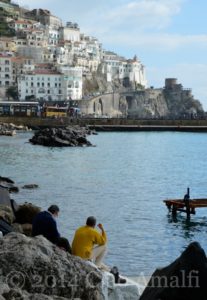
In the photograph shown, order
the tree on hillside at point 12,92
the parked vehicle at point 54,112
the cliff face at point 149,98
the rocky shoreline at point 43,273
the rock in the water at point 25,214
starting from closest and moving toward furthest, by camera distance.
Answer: the rocky shoreline at point 43,273
the rock in the water at point 25,214
the parked vehicle at point 54,112
the tree on hillside at point 12,92
the cliff face at point 149,98

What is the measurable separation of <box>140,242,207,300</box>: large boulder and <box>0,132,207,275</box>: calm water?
353 inches

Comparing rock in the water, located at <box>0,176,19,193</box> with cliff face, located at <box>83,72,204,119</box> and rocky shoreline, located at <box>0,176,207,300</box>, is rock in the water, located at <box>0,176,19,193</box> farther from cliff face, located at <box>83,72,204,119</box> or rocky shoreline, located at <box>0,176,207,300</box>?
Answer: cliff face, located at <box>83,72,204,119</box>

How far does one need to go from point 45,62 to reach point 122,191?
140m

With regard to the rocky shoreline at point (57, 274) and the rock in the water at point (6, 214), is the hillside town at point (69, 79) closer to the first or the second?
the rock in the water at point (6, 214)

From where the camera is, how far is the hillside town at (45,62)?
494 feet

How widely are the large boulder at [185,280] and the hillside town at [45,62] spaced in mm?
142827

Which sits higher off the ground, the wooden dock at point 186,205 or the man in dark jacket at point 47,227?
the man in dark jacket at point 47,227

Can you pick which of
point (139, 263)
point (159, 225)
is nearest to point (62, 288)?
point (139, 263)

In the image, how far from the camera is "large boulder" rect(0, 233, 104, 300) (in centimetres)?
680

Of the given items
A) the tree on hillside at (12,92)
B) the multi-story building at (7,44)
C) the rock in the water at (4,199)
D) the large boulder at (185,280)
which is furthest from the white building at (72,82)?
the large boulder at (185,280)

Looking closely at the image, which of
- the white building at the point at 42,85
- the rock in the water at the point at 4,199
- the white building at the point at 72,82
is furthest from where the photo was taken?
the white building at the point at 72,82

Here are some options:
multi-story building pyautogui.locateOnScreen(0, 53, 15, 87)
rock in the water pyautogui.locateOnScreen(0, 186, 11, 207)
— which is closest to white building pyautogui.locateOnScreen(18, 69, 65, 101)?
multi-story building pyautogui.locateOnScreen(0, 53, 15, 87)

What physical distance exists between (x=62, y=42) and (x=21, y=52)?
826 inches

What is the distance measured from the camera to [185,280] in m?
5.64
